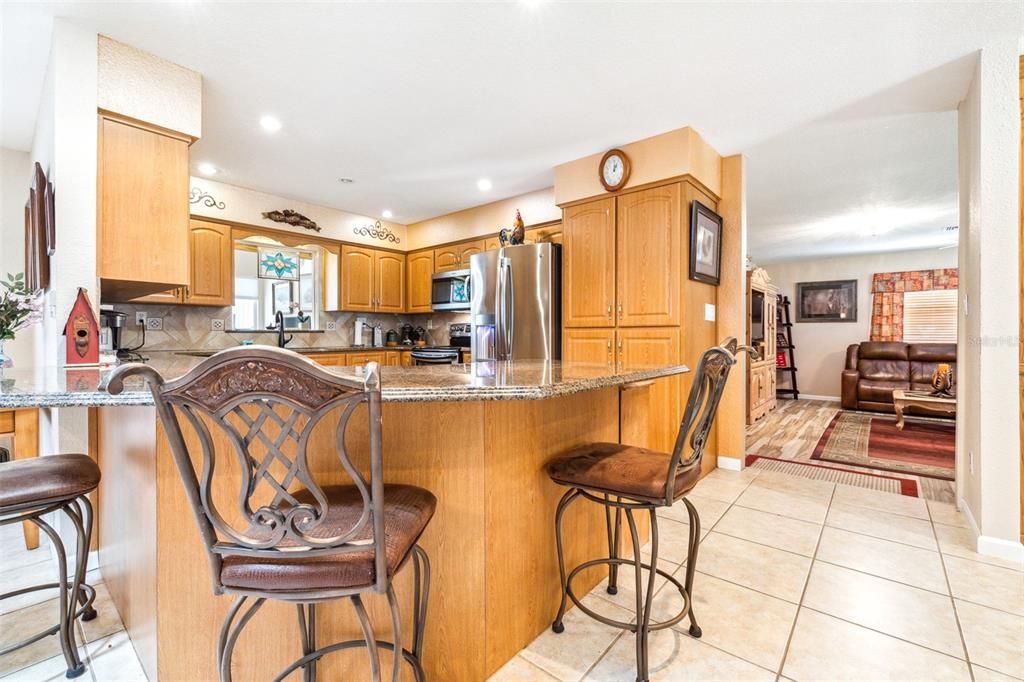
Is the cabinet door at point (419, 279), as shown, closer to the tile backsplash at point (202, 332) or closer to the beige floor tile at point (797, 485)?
the tile backsplash at point (202, 332)

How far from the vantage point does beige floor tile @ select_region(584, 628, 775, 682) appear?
1375mm

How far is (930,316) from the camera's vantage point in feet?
21.3

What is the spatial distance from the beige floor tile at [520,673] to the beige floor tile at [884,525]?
6.64 ft

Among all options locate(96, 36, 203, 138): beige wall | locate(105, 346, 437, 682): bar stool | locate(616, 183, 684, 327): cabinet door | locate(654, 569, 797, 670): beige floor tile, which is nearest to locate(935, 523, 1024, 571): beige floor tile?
locate(654, 569, 797, 670): beige floor tile

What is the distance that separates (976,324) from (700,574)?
6.24ft

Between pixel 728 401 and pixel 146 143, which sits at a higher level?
pixel 146 143

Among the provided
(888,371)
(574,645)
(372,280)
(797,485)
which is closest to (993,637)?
(574,645)

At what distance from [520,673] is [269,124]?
10.8ft

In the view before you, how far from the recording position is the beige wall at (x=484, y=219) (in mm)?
4211

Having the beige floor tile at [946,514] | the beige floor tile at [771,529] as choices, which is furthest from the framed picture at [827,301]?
the beige floor tile at [771,529]

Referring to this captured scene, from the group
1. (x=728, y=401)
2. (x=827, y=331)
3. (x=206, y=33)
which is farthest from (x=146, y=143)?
(x=827, y=331)

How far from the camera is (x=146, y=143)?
6.96 ft

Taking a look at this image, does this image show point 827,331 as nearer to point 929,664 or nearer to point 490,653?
point 929,664

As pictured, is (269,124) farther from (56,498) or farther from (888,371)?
(888,371)
